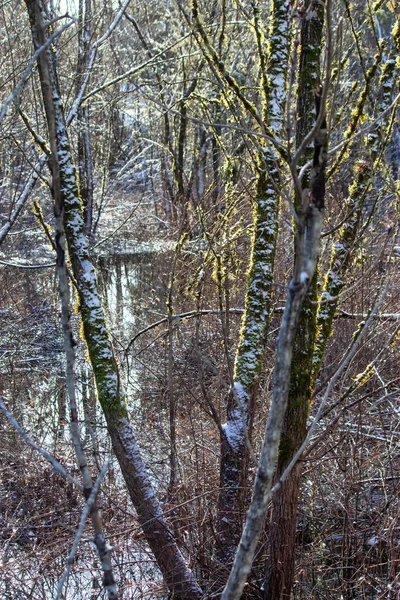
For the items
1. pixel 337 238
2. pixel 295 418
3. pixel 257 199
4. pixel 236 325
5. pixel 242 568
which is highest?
A: pixel 257 199

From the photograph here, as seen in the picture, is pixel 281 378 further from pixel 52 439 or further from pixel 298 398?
pixel 52 439

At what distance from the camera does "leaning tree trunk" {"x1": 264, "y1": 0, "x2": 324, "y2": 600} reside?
2.45 metres

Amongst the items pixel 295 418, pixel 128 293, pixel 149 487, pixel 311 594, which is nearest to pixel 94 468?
pixel 149 487

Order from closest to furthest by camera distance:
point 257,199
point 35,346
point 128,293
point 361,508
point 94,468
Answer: point 257,199 → point 361,508 → point 94,468 → point 35,346 → point 128,293

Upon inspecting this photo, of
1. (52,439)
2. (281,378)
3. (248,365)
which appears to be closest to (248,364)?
(248,365)

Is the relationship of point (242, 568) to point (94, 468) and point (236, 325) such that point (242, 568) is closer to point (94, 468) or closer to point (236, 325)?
point (94, 468)

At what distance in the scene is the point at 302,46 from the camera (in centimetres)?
247

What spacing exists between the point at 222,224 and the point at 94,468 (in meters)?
2.54

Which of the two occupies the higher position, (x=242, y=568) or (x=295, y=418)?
(x=242, y=568)

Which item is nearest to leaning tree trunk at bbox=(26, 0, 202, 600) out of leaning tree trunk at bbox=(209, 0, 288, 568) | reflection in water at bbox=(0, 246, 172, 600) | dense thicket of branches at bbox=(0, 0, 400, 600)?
dense thicket of branches at bbox=(0, 0, 400, 600)

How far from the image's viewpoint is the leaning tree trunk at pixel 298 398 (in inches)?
96.3

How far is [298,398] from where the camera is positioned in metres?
2.58

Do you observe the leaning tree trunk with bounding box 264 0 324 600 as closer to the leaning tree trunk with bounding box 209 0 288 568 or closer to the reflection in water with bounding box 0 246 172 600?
the leaning tree trunk with bounding box 209 0 288 568

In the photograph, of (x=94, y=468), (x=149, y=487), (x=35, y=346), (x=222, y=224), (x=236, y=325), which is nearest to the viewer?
(x=149, y=487)
